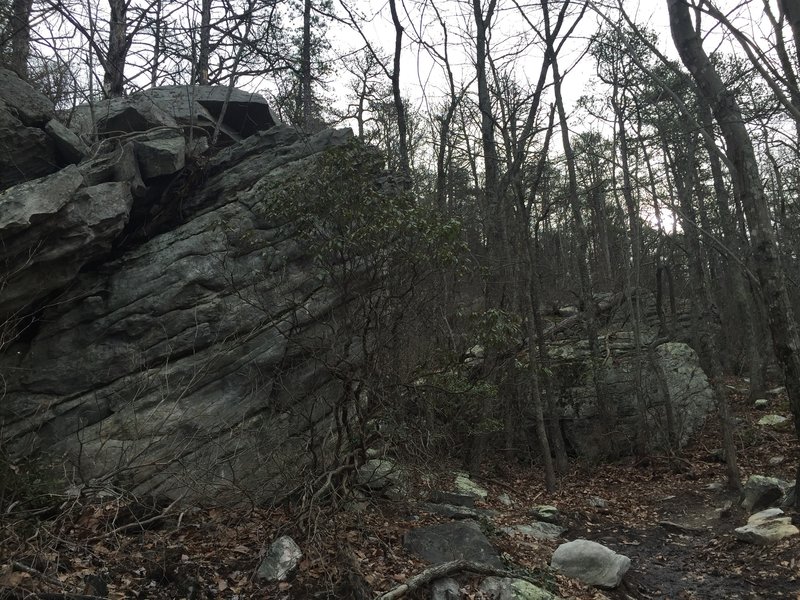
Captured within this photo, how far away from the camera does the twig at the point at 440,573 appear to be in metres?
5.40

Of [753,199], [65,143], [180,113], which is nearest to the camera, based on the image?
[753,199]

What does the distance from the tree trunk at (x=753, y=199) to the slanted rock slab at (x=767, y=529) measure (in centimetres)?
41

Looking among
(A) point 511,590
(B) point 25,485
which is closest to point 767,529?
(A) point 511,590

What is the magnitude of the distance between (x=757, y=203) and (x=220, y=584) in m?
7.68

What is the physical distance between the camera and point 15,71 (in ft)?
29.0

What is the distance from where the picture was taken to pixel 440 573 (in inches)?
228

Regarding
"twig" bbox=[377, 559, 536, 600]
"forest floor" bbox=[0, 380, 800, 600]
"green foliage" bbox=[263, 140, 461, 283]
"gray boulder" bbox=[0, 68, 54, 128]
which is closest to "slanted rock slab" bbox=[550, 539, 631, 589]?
"forest floor" bbox=[0, 380, 800, 600]

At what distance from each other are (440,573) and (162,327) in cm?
509

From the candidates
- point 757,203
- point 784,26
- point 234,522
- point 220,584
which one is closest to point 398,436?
point 234,522

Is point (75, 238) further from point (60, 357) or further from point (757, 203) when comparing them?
point (757, 203)

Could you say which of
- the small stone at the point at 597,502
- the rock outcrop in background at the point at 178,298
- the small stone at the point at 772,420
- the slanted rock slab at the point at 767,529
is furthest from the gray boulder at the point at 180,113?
the small stone at the point at 772,420

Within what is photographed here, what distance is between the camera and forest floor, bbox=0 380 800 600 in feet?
17.1

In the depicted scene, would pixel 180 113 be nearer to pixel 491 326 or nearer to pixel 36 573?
pixel 491 326

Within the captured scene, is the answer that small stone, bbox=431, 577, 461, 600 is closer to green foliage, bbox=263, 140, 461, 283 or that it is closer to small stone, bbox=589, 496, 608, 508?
green foliage, bbox=263, 140, 461, 283
